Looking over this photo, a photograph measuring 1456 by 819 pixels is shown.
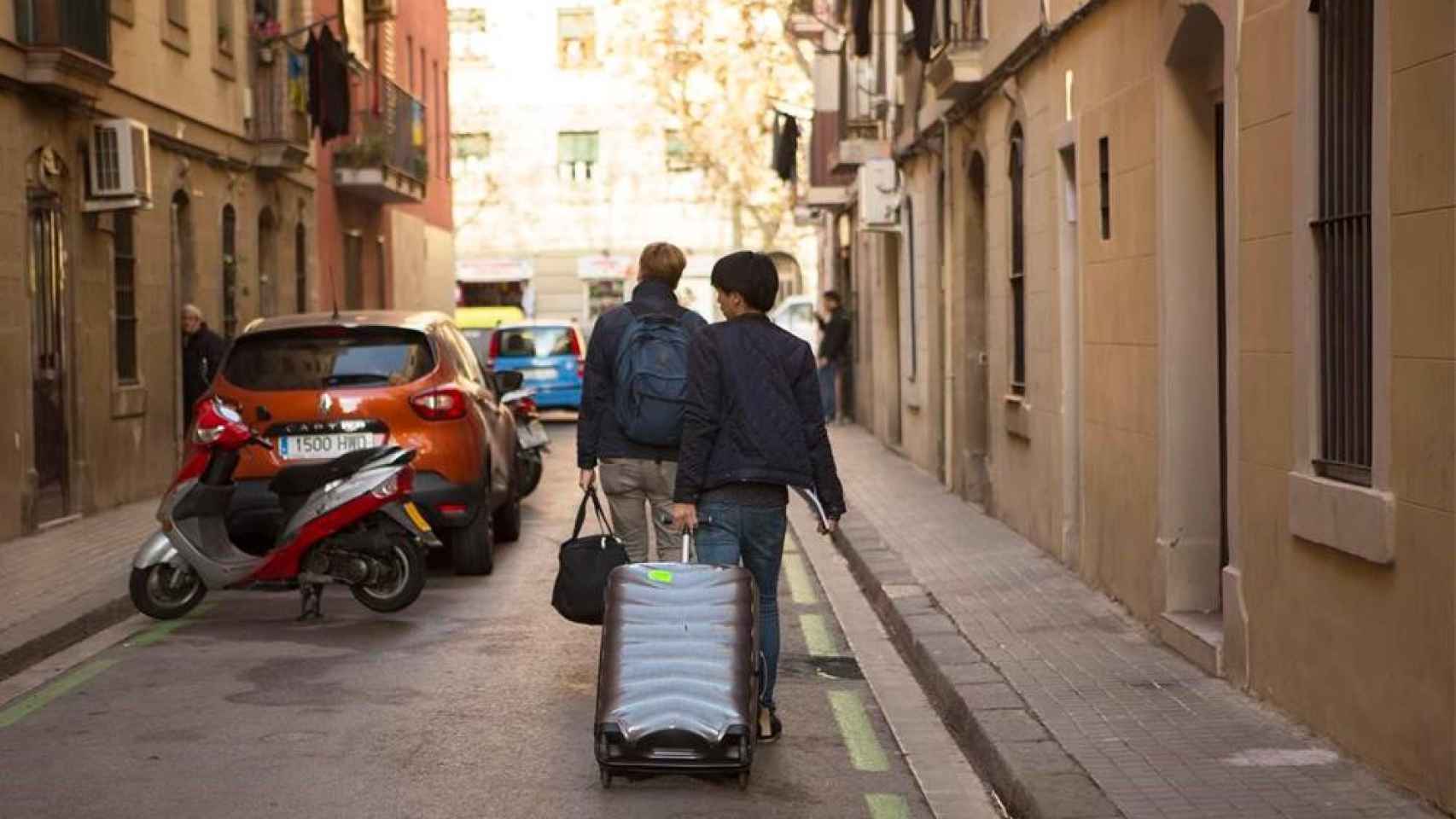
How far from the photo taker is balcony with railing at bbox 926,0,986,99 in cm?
1950

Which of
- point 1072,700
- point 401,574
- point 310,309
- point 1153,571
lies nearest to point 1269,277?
point 1072,700

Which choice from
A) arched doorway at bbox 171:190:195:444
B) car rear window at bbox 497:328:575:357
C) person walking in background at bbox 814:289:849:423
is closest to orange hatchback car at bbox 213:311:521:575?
arched doorway at bbox 171:190:195:444

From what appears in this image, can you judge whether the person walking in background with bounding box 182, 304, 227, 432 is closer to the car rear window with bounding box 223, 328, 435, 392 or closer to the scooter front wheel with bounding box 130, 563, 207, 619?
the car rear window with bounding box 223, 328, 435, 392

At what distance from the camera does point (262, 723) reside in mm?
9844

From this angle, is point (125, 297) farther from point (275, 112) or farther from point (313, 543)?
point (313, 543)

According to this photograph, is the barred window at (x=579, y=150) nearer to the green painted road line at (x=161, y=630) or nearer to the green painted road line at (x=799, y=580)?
the green painted road line at (x=799, y=580)

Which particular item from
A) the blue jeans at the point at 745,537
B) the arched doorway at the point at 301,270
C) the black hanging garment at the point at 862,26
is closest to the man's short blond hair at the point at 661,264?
the blue jeans at the point at 745,537

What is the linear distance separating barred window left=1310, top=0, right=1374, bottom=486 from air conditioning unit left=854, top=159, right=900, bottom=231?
63.7 feet

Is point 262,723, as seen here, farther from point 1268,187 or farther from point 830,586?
point 830,586

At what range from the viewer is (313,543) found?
13.1m

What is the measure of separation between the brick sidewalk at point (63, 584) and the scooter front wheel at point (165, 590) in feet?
0.81

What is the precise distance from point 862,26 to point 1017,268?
34.1ft

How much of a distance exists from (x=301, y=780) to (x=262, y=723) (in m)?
1.36

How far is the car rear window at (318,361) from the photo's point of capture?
15078 mm
